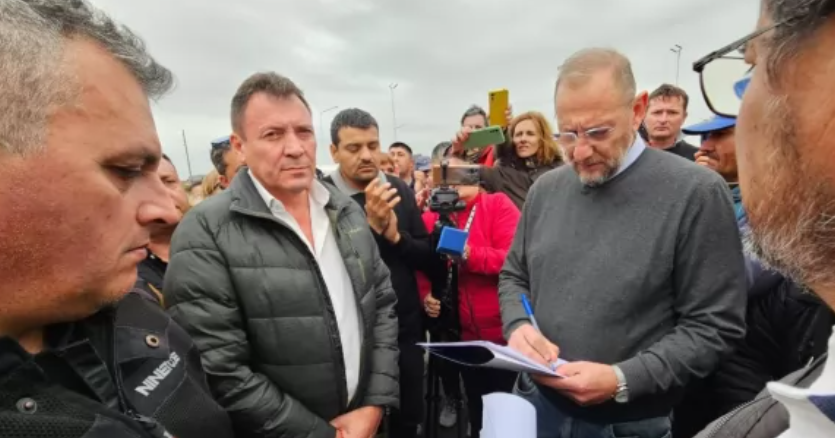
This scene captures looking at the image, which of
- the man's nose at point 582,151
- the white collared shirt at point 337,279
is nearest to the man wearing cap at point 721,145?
the man's nose at point 582,151

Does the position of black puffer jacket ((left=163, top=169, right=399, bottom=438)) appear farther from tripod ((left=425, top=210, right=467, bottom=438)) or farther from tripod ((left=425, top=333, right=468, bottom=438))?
tripod ((left=425, top=333, right=468, bottom=438))

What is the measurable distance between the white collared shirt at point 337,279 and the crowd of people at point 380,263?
1 cm

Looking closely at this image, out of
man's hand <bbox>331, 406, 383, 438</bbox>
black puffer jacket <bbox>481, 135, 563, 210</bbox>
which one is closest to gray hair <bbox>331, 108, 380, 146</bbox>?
black puffer jacket <bbox>481, 135, 563, 210</bbox>

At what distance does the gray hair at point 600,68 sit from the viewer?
1872 millimetres

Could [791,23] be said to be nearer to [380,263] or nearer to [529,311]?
[529,311]

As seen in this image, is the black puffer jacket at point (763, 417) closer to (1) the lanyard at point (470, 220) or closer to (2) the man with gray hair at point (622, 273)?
(2) the man with gray hair at point (622, 273)

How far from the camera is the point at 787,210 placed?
85cm

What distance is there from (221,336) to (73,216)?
1.08m

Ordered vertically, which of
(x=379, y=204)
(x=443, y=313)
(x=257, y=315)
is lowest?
(x=443, y=313)

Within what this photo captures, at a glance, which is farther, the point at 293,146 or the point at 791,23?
the point at 293,146

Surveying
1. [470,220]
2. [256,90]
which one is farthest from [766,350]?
[256,90]

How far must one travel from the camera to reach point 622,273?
1.73 meters

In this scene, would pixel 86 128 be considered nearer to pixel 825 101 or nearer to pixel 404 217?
pixel 825 101

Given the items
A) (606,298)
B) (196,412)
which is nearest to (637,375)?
(606,298)
